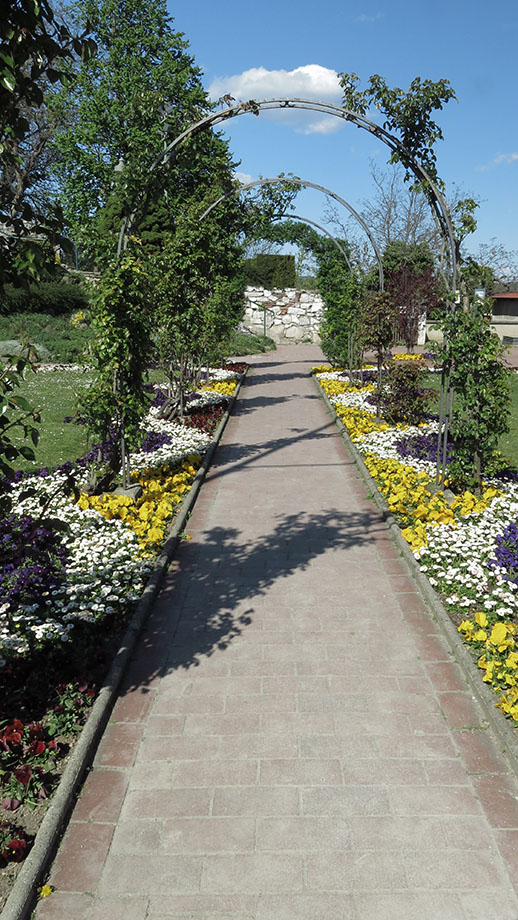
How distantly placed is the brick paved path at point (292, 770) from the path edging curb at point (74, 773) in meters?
0.08

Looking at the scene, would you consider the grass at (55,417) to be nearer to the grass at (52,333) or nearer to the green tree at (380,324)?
the grass at (52,333)

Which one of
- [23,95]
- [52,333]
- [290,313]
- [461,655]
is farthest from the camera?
[290,313]

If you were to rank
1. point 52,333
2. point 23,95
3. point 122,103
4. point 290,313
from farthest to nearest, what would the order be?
1. point 290,313
2. point 52,333
3. point 122,103
4. point 23,95

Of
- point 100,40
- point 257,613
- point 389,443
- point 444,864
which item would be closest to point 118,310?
point 257,613

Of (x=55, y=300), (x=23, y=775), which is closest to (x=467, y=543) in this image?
(x=23, y=775)

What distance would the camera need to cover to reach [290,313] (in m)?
38.2

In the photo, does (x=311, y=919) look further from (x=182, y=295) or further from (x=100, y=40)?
(x=100, y=40)

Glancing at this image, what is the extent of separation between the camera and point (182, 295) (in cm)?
1202

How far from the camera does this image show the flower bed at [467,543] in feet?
15.5

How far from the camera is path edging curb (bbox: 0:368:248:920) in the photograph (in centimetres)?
294

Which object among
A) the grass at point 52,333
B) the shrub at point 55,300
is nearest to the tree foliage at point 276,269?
the shrub at point 55,300

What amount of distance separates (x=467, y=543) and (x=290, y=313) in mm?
32926

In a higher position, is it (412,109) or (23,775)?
(412,109)

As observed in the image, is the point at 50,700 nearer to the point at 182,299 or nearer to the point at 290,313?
the point at 182,299
